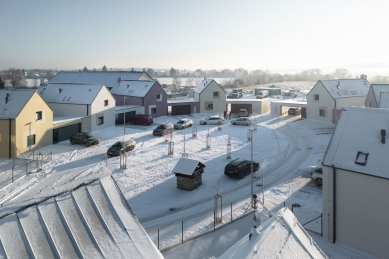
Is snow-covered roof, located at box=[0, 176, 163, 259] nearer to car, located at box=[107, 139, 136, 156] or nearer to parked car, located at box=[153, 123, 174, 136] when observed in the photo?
car, located at box=[107, 139, 136, 156]

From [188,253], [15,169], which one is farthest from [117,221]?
[15,169]

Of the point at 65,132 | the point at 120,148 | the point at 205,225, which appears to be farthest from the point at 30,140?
the point at 205,225

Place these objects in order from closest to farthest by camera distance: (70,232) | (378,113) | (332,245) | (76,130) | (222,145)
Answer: (70,232) → (332,245) → (378,113) → (222,145) → (76,130)

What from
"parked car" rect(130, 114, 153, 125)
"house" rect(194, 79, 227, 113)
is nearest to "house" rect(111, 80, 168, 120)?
"parked car" rect(130, 114, 153, 125)

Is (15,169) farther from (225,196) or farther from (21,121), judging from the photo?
(225,196)

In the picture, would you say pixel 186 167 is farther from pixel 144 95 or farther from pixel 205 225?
pixel 144 95

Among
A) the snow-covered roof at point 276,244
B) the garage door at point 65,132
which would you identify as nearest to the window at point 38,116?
the garage door at point 65,132
